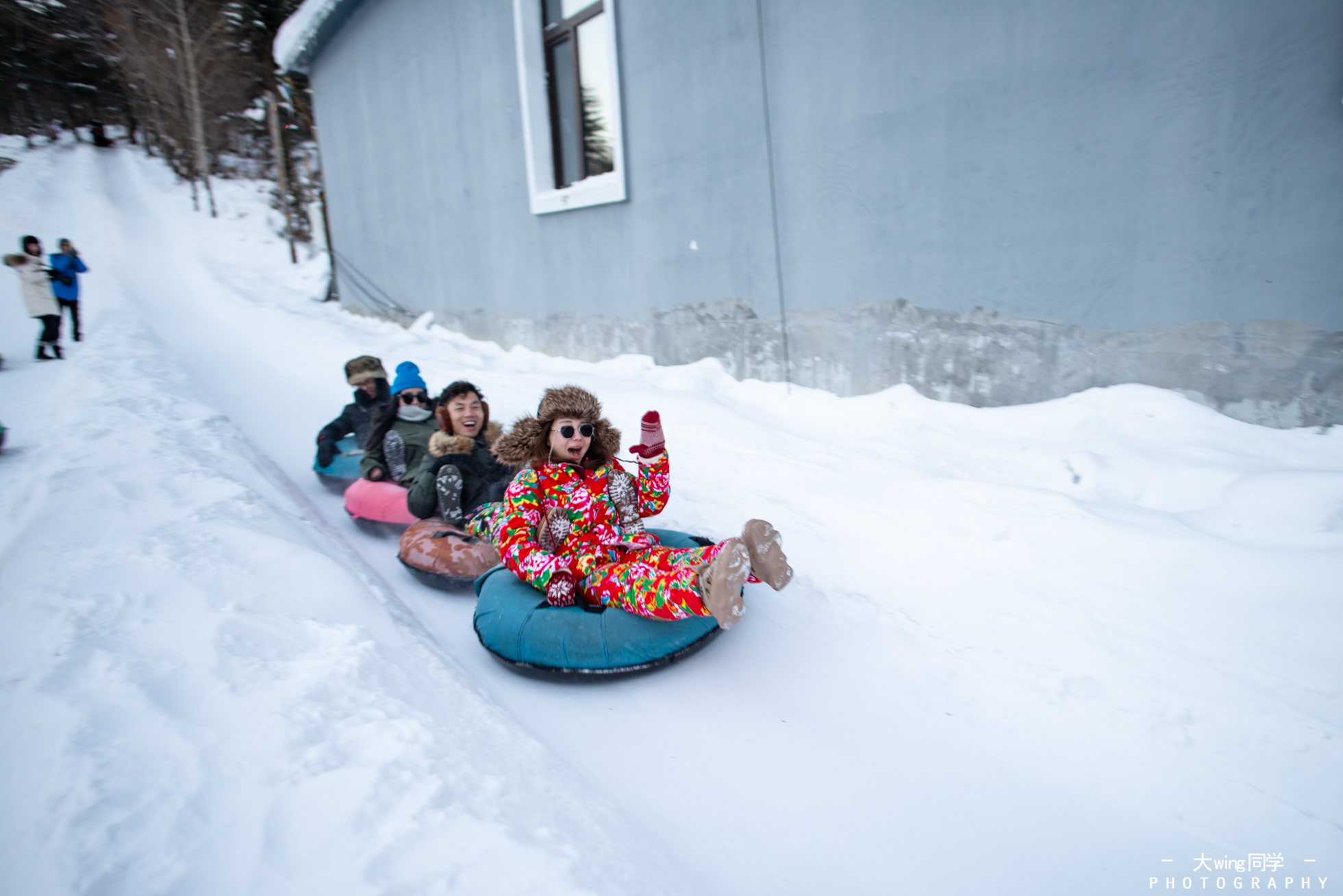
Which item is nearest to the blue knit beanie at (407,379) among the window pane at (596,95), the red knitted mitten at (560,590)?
the red knitted mitten at (560,590)

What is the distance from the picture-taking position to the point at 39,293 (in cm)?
704

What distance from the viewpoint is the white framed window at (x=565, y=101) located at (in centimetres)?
589

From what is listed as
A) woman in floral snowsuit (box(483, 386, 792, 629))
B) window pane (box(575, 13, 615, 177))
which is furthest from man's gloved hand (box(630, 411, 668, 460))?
window pane (box(575, 13, 615, 177))

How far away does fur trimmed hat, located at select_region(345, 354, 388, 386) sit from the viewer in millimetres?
4344

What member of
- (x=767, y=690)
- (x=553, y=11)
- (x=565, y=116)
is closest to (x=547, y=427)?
(x=767, y=690)

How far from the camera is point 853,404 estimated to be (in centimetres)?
411

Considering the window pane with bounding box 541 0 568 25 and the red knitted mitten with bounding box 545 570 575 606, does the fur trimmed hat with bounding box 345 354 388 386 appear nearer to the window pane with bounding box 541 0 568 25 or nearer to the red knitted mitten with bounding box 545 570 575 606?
the red knitted mitten with bounding box 545 570 575 606

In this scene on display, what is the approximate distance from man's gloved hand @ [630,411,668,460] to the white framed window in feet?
12.3

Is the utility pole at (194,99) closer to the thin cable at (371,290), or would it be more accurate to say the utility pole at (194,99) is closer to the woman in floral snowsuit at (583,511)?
the thin cable at (371,290)

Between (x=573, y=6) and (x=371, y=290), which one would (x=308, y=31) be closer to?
(x=371, y=290)

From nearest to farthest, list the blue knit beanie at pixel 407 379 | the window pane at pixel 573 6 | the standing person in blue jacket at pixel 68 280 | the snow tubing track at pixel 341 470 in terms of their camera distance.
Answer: the blue knit beanie at pixel 407 379
the snow tubing track at pixel 341 470
the window pane at pixel 573 6
the standing person in blue jacket at pixel 68 280

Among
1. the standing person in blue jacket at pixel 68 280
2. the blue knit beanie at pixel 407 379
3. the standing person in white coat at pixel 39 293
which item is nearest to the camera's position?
the blue knit beanie at pixel 407 379

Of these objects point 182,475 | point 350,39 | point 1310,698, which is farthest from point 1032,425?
point 350,39

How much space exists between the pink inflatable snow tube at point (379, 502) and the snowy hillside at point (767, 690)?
17 centimetres
